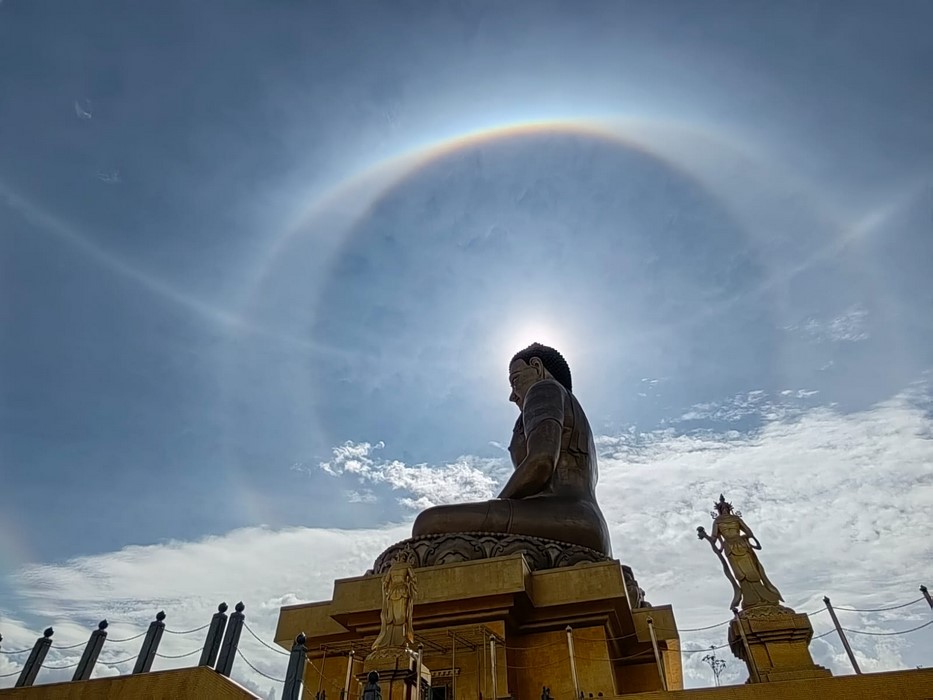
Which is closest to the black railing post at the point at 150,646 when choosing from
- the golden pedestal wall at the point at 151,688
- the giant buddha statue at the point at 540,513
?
Answer: the golden pedestal wall at the point at 151,688

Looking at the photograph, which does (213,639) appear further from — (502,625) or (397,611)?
(502,625)

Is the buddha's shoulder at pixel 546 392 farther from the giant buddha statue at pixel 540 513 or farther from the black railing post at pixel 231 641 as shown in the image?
the black railing post at pixel 231 641

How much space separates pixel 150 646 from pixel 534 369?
11.9 meters

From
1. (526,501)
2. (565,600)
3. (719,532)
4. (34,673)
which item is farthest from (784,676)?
(34,673)

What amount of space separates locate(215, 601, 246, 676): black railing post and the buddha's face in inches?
442

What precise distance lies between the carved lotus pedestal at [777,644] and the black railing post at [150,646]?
5.78 metres

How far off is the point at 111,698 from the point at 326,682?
4034 mm

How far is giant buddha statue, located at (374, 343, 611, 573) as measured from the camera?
32.9ft

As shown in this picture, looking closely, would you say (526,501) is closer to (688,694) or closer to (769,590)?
(769,590)

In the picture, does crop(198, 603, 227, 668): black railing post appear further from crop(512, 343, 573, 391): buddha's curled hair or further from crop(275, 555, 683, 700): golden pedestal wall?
crop(512, 343, 573, 391): buddha's curled hair

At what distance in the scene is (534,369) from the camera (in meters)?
16.7

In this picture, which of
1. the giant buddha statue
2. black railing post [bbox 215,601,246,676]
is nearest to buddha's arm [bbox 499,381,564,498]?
the giant buddha statue

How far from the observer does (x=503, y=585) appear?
8625mm

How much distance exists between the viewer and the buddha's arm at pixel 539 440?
1175cm
